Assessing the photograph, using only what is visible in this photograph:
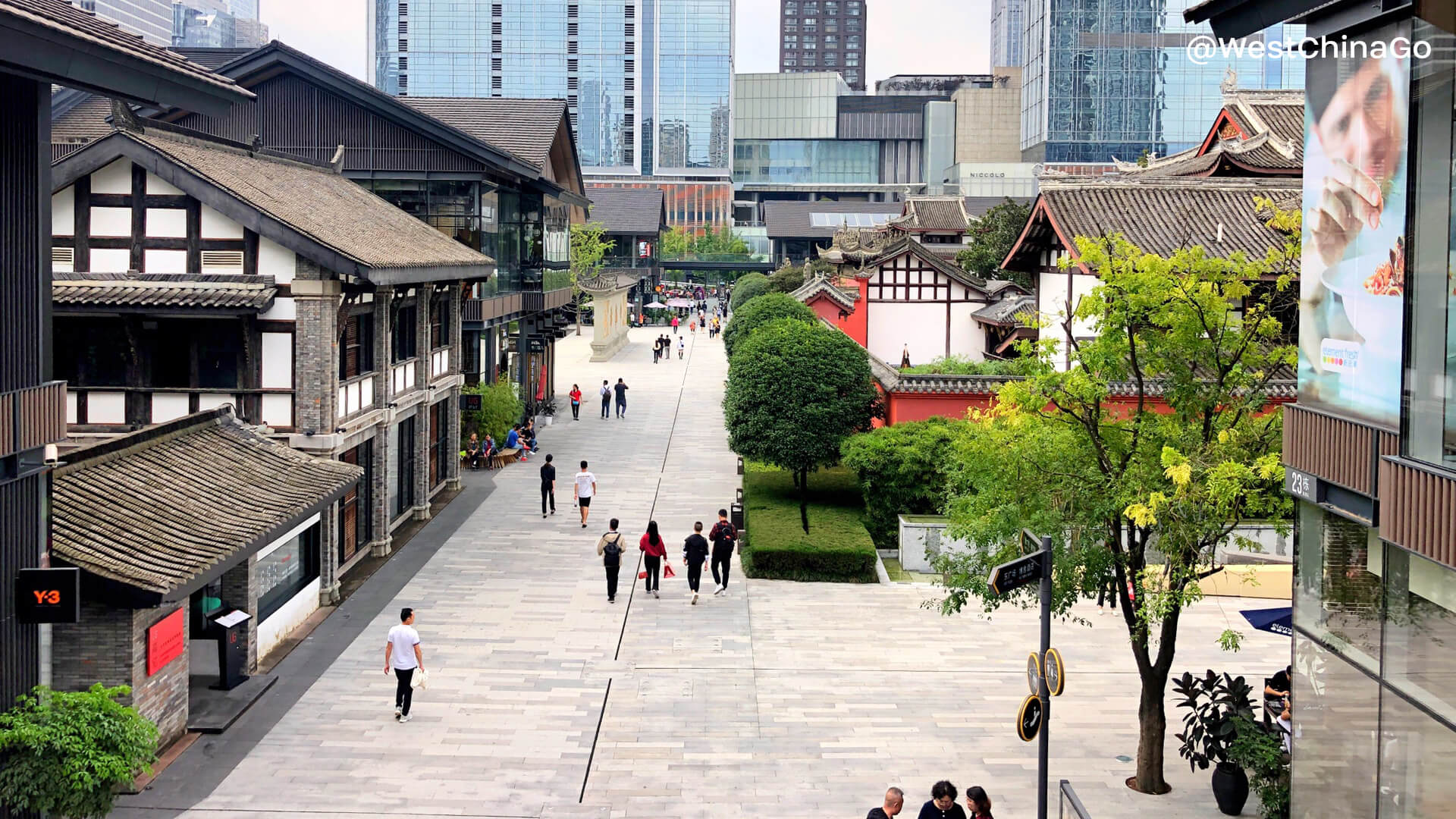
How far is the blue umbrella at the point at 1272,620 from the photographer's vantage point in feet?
48.4

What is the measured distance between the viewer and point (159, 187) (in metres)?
19.6

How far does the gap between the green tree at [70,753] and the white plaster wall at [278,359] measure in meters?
9.56

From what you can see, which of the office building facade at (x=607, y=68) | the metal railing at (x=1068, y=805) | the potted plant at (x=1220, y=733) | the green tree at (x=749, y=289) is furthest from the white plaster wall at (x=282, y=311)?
the office building facade at (x=607, y=68)

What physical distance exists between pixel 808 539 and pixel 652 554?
342 centimetres

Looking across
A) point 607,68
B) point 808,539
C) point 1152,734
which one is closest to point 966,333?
point 808,539

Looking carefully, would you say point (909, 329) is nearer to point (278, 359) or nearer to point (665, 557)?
point (665, 557)

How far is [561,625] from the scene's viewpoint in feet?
65.7

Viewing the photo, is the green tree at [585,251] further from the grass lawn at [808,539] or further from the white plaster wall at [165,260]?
the white plaster wall at [165,260]

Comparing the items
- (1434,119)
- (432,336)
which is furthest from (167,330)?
(1434,119)

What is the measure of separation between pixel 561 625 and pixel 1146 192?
17333 millimetres

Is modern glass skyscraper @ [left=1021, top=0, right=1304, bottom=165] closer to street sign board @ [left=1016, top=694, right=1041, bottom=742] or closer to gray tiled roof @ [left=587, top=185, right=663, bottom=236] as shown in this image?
gray tiled roof @ [left=587, top=185, right=663, bottom=236]

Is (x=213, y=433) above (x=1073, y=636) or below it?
above

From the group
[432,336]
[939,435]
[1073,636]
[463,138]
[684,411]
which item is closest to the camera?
[1073,636]

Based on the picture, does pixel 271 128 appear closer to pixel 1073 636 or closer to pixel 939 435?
pixel 939 435
